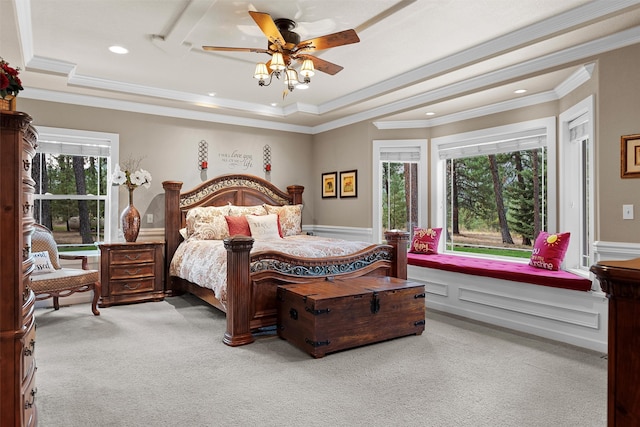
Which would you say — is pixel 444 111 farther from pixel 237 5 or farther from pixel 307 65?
pixel 237 5

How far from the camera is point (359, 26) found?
11.1 feet

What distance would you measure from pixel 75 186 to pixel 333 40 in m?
3.93

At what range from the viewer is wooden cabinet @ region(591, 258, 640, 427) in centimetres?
69

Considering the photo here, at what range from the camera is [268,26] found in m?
2.88

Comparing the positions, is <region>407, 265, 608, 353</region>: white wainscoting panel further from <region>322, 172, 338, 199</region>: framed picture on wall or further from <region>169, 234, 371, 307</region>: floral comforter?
<region>322, 172, 338, 199</region>: framed picture on wall

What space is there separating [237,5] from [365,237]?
360 cm

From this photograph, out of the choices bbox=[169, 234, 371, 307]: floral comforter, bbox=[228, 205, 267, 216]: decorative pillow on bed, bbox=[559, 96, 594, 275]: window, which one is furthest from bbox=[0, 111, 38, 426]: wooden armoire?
bbox=[559, 96, 594, 275]: window

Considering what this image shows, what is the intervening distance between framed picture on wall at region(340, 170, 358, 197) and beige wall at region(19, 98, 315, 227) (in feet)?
2.91

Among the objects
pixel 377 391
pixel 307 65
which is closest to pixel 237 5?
pixel 307 65

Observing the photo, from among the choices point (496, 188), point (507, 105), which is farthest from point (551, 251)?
point (507, 105)

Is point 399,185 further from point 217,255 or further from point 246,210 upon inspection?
point 217,255

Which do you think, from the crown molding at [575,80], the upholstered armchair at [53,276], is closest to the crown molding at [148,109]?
the upholstered armchair at [53,276]

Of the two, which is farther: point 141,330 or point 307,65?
point 141,330

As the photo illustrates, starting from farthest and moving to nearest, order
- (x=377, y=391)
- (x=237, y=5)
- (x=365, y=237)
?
1. (x=365, y=237)
2. (x=237, y=5)
3. (x=377, y=391)
